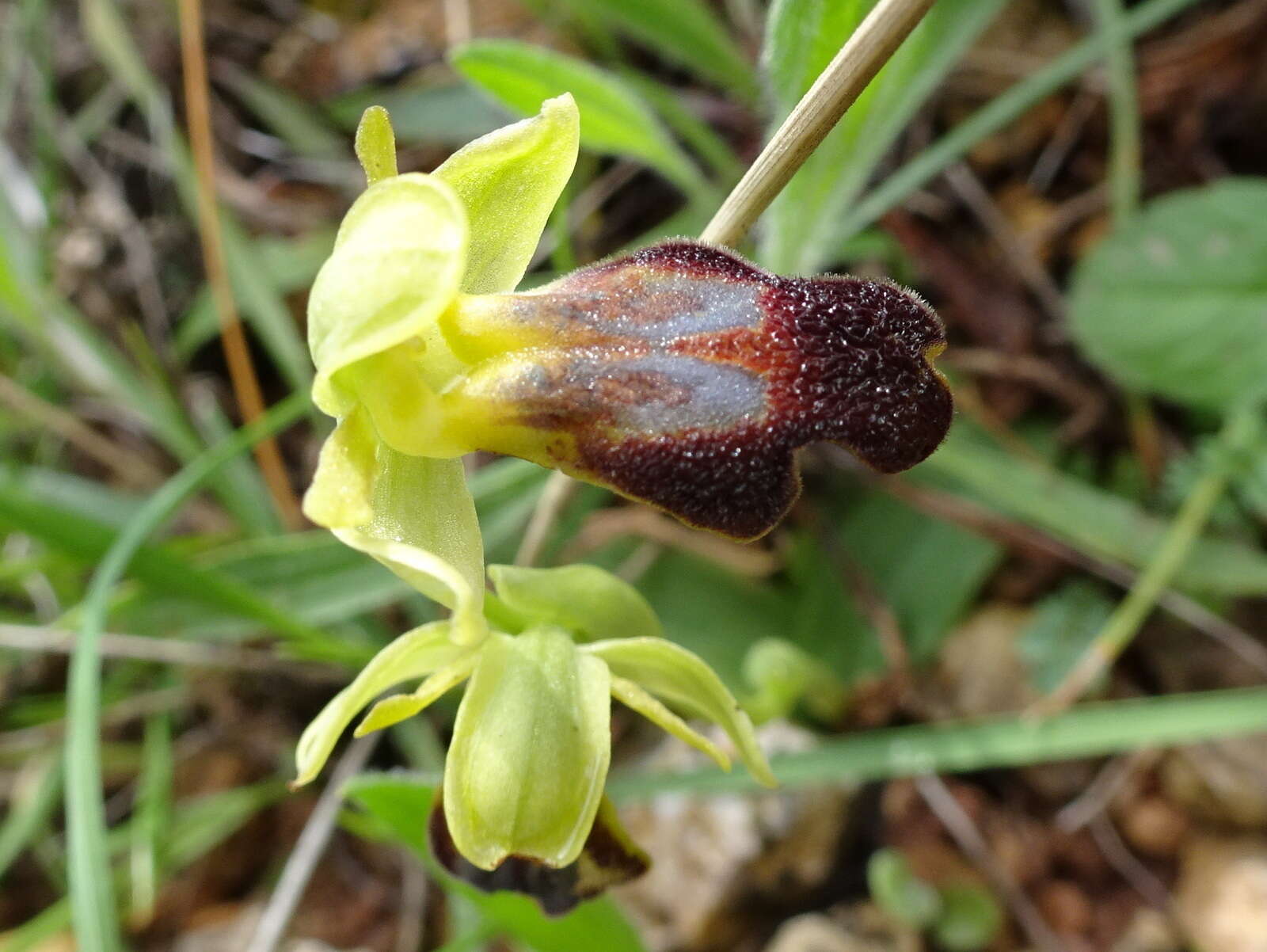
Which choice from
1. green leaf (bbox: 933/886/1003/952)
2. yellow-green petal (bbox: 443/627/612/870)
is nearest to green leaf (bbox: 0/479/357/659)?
yellow-green petal (bbox: 443/627/612/870)

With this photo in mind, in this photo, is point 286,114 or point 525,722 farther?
point 286,114

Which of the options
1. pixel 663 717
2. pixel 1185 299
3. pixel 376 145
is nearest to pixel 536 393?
pixel 376 145

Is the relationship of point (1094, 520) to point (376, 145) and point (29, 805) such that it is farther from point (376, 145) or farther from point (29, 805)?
point (29, 805)

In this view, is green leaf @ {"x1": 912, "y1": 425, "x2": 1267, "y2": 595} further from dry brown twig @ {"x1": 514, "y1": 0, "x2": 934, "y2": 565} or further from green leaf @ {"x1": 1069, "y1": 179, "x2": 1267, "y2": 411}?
dry brown twig @ {"x1": 514, "y1": 0, "x2": 934, "y2": 565}

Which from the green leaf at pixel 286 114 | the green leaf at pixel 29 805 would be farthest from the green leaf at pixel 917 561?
the green leaf at pixel 29 805

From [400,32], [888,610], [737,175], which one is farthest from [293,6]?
[888,610]

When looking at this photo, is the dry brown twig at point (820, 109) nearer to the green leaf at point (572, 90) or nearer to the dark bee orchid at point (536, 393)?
the dark bee orchid at point (536, 393)

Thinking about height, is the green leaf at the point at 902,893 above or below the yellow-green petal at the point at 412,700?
below
